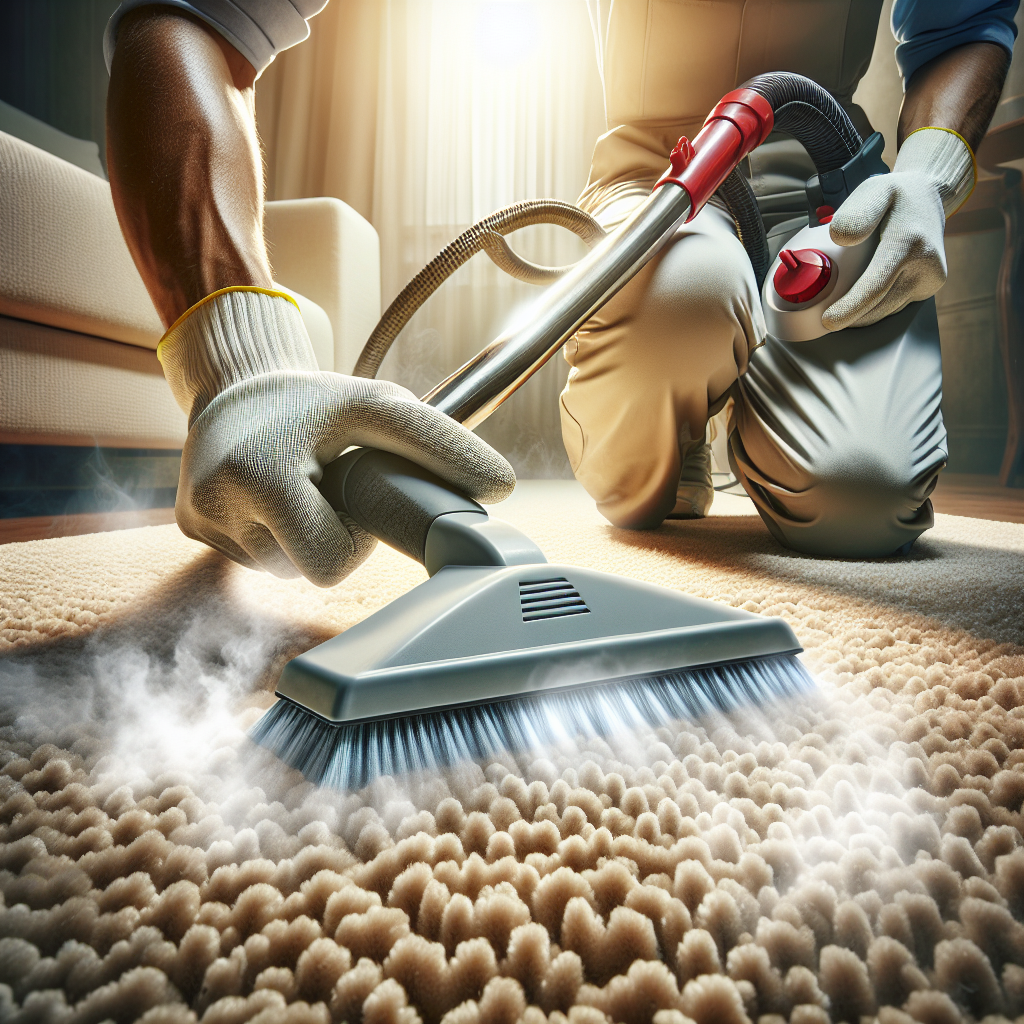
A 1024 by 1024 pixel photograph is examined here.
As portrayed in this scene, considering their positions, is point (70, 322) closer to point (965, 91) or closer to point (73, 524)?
point (73, 524)

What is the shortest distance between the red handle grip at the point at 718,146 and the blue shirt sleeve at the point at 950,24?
1.18 feet

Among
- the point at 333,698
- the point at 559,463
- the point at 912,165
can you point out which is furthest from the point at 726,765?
the point at 559,463

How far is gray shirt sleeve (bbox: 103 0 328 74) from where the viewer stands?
50 centimetres

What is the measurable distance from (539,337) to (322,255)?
145cm

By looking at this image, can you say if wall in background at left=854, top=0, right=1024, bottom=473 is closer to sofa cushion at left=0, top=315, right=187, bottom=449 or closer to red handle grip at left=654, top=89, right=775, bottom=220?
red handle grip at left=654, top=89, right=775, bottom=220

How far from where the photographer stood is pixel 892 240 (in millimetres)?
694

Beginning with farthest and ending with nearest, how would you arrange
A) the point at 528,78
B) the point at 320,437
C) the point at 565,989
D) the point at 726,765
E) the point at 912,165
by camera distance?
1. the point at 528,78
2. the point at 912,165
3. the point at 320,437
4. the point at 726,765
5. the point at 565,989

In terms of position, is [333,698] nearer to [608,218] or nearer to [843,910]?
[843,910]

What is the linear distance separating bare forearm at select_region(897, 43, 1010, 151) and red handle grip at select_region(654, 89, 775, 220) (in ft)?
0.96

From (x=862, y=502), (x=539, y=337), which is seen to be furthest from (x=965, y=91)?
(x=539, y=337)

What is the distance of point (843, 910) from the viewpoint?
187 mm

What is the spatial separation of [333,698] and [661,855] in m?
0.13

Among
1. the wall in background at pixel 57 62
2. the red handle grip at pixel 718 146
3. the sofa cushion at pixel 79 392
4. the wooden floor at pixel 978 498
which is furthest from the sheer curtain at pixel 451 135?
the red handle grip at pixel 718 146

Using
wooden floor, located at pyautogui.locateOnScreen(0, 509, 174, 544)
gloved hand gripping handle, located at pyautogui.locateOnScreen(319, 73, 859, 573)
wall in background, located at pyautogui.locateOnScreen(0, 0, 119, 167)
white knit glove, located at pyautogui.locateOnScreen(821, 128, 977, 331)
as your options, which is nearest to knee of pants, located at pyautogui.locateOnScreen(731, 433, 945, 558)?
white knit glove, located at pyautogui.locateOnScreen(821, 128, 977, 331)
